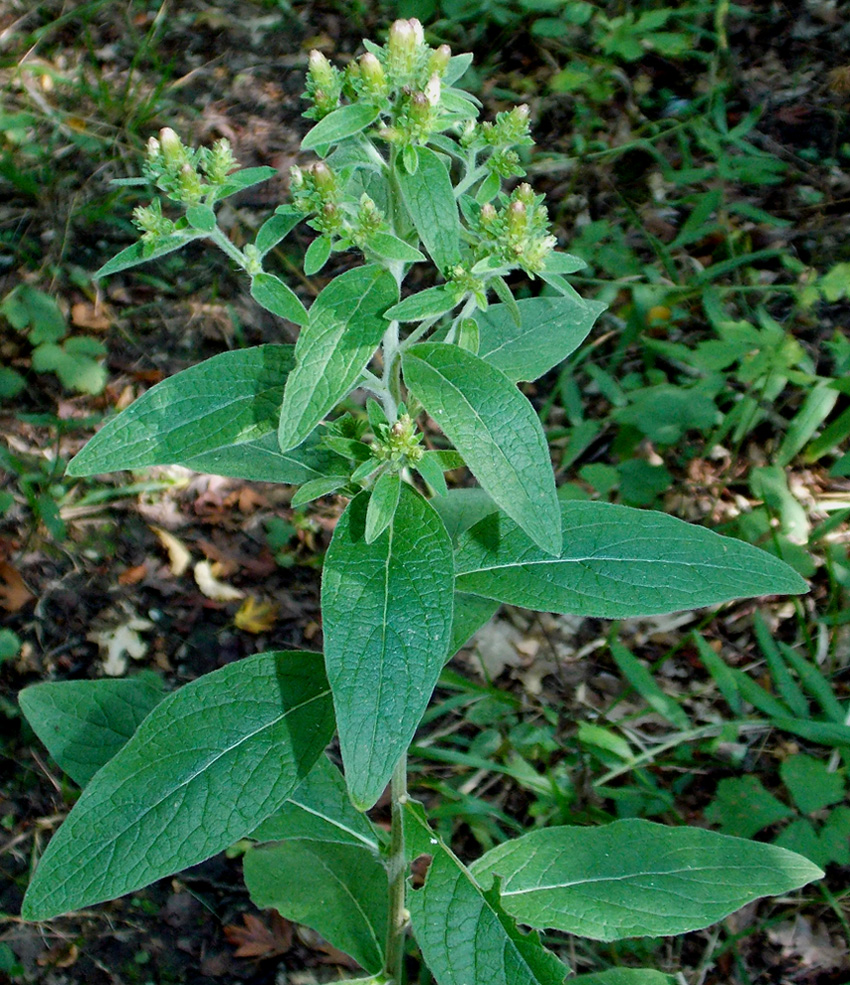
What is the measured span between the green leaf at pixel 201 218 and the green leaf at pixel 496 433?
0.47 meters

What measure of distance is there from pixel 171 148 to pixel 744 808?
2.58 meters

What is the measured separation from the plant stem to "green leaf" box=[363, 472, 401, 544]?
0.67 metres

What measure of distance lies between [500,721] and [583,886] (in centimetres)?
129

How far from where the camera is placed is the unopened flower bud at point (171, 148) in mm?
1684

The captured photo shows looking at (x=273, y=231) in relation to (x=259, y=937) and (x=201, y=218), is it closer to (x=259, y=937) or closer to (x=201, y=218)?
(x=201, y=218)

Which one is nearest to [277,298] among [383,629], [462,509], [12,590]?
[383,629]

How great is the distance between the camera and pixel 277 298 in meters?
1.71

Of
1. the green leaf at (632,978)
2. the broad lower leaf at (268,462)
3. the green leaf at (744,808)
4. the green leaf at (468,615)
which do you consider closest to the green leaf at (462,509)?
the green leaf at (468,615)

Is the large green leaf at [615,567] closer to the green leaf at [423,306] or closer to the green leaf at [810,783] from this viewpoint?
the green leaf at [423,306]

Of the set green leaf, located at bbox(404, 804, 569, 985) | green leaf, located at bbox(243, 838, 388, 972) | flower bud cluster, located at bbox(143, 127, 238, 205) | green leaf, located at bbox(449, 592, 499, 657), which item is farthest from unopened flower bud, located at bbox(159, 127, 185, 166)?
green leaf, located at bbox(243, 838, 388, 972)

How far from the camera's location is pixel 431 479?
1.82 m

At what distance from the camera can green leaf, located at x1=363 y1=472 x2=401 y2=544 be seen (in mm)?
1765

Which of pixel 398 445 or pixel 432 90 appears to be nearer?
pixel 432 90

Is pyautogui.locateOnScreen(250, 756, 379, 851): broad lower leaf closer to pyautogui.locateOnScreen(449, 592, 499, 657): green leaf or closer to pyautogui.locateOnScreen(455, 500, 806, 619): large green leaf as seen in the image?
pyautogui.locateOnScreen(449, 592, 499, 657): green leaf
